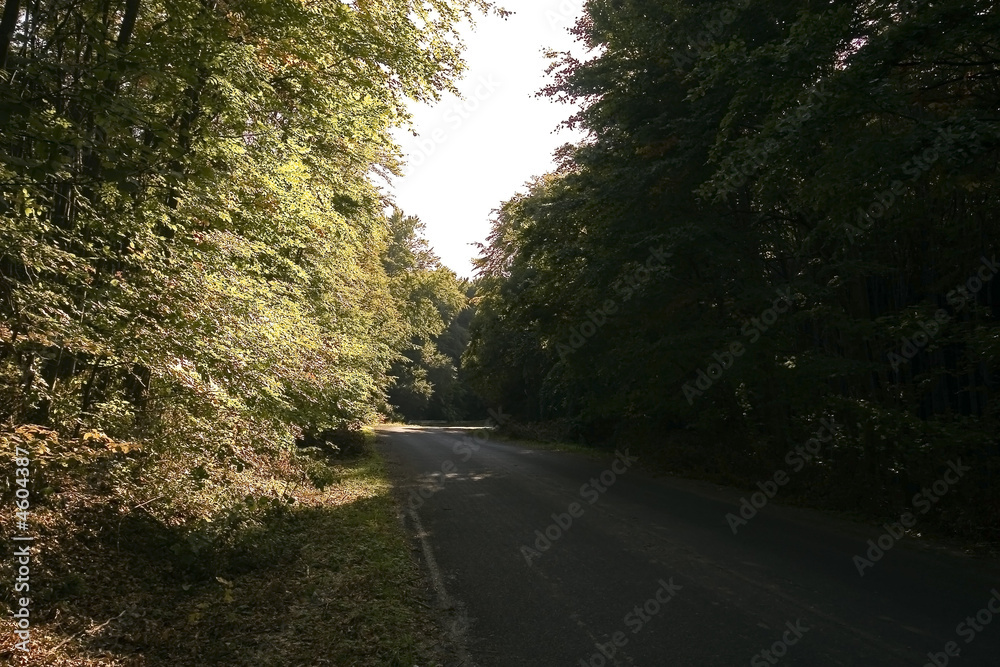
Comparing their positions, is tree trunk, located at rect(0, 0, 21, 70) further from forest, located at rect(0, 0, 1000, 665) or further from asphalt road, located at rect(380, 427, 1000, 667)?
asphalt road, located at rect(380, 427, 1000, 667)

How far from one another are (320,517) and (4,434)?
16.0 feet

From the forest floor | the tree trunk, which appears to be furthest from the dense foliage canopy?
the forest floor

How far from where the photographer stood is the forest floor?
4605mm

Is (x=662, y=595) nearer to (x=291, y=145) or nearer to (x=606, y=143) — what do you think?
(x=291, y=145)

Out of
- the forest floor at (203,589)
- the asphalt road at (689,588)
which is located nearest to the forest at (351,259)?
the forest floor at (203,589)

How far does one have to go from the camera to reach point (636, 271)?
517 inches

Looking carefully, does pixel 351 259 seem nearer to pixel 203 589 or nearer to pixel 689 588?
pixel 203 589

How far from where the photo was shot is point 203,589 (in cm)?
609

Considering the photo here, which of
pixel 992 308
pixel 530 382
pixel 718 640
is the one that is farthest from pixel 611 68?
pixel 530 382

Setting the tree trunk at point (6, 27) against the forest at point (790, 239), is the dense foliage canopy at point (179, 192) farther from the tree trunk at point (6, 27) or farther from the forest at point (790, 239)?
the forest at point (790, 239)

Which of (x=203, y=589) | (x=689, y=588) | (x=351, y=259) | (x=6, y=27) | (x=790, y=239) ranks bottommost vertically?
(x=203, y=589)

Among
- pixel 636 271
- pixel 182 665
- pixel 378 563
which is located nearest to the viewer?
pixel 182 665

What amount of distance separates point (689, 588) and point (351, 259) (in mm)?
10126

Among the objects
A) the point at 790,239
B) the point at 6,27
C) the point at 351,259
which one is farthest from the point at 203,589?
the point at 790,239
